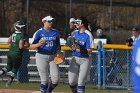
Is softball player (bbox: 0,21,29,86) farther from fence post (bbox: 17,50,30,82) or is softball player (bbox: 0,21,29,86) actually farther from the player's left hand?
the player's left hand

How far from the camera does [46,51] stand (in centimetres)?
1159

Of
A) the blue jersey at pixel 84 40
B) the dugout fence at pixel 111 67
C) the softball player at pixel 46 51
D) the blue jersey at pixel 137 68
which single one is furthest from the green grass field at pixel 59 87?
the blue jersey at pixel 137 68

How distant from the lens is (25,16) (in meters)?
24.9

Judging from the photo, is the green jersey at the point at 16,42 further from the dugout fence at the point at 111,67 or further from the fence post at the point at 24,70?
the dugout fence at the point at 111,67

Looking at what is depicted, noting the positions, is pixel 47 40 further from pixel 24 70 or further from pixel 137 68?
pixel 137 68

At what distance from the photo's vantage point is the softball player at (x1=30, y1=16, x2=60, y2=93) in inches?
455

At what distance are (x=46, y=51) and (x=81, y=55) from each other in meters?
0.77

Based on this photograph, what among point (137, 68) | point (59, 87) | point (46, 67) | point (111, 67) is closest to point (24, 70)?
point (59, 87)

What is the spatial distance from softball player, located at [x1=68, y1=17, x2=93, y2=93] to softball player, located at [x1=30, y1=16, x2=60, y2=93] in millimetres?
426

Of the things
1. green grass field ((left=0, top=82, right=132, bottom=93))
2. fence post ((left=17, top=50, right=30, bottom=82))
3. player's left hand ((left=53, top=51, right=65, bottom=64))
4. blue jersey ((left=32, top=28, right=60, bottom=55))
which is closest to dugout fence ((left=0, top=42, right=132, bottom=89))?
green grass field ((left=0, top=82, right=132, bottom=93))

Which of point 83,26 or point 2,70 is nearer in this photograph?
point 83,26

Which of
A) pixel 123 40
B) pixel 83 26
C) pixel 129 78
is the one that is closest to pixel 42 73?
pixel 83 26

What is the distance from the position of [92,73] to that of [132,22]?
1059 centimetres

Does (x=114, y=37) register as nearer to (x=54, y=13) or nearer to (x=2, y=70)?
(x=54, y=13)
